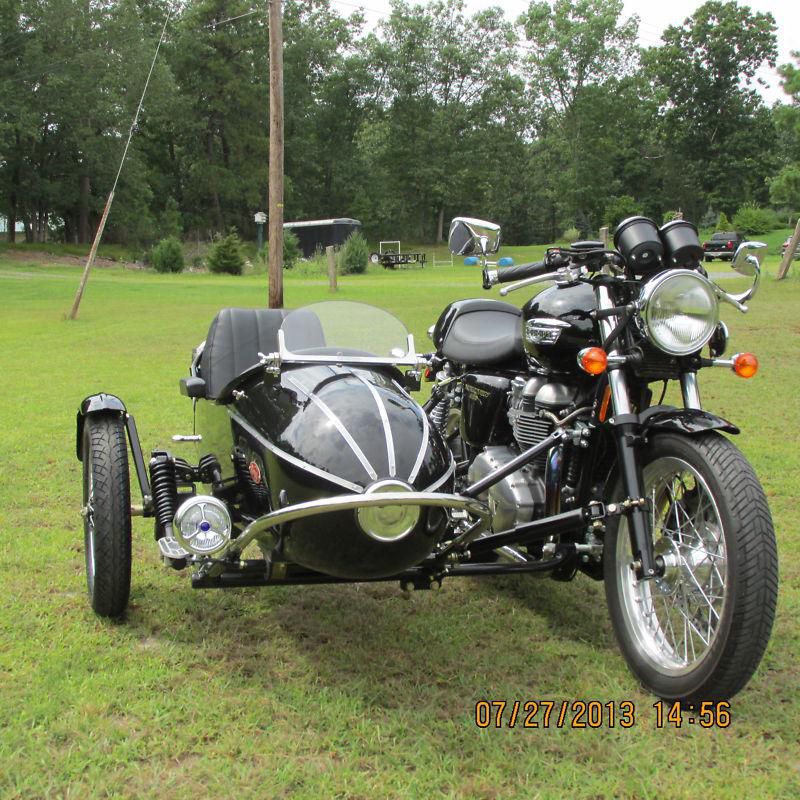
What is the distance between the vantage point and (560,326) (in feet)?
10.5

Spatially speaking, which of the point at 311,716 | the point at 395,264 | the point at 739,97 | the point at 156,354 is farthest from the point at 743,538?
the point at 739,97

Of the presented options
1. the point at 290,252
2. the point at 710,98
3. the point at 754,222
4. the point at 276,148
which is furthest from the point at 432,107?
the point at 276,148

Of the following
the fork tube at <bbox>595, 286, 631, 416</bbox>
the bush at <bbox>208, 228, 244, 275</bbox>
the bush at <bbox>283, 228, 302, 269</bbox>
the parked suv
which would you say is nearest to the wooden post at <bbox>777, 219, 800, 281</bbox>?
the parked suv

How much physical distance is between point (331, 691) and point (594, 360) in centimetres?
143

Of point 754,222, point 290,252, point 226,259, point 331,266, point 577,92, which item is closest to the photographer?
point 331,266

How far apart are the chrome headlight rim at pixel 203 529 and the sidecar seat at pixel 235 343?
2.91 ft

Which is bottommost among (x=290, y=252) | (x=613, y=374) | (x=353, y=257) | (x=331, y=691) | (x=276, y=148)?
(x=331, y=691)

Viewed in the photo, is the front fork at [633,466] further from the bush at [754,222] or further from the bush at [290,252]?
the bush at [754,222]

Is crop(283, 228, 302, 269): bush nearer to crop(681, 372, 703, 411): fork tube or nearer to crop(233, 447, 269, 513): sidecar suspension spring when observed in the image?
crop(233, 447, 269, 513): sidecar suspension spring

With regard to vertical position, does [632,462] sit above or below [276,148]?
below

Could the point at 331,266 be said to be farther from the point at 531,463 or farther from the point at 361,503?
the point at 361,503

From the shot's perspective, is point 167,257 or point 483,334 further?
point 167,257

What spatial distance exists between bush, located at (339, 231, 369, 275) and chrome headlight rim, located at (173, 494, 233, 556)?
31.9m

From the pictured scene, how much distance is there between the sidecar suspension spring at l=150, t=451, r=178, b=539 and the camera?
331 cm
